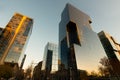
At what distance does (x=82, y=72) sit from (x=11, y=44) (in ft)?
279

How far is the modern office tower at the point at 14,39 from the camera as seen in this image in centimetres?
9972

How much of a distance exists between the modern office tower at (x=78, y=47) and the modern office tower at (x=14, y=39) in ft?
179

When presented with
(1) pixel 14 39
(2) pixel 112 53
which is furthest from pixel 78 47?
(1) pixel 14 39

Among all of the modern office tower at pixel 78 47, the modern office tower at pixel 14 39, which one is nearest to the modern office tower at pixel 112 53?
the modern office tower at pixel 78 47

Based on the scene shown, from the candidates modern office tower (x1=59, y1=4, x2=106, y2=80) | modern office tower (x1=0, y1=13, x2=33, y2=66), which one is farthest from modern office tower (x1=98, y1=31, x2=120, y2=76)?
modern office tower (x1=0, y1=13, x2=33, y2=66)

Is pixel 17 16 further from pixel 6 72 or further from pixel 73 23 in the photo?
pixel 6 72

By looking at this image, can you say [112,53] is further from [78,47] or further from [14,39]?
[14,39]

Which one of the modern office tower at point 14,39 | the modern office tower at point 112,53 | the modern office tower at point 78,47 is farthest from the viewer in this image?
the modern office tower at point 14,39

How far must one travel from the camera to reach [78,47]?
72625 millimetres

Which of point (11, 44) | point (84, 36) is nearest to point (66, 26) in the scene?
point (84, 36)

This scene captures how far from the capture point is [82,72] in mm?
59656

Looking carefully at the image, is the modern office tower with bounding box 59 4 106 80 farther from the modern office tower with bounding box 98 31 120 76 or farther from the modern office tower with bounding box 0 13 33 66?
the modern office tower with bounding box 0 13 33 66

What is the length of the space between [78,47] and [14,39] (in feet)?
257

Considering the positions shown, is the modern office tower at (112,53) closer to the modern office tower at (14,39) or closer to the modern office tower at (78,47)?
the modern office tower at (78,47)
